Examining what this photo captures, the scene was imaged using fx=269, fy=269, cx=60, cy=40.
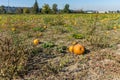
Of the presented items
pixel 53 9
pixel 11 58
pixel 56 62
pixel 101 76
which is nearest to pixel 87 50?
pixel 56 62

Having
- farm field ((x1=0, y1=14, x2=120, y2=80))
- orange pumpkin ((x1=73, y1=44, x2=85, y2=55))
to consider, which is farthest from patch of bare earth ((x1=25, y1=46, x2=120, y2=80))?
orange pumpkin ((x1=73, y1=44, x2=85, y2=55))

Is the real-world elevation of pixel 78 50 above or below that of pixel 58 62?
above

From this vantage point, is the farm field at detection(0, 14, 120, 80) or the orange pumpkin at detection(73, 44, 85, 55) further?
the orange pumpkin at detection(73, 44, 85, 55)

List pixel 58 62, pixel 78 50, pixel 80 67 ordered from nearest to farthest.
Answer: pixel 80 67 → pixel 58 62 → pixel 78 50

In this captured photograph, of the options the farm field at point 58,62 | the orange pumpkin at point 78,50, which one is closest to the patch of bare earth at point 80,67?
the farm field at point 58,62


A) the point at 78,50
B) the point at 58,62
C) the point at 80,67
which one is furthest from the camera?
the point at 78,50

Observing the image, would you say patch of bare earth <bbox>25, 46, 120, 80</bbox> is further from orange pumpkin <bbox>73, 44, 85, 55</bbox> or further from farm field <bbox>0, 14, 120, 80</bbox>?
orange pumpkin <bbox>73, 44, 85, 55</bbox>

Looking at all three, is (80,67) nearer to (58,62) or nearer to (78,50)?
(58,62)

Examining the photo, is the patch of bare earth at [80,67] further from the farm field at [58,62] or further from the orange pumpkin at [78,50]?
the orange pumpkin at [78,50]

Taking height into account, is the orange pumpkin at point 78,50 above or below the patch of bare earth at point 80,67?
above

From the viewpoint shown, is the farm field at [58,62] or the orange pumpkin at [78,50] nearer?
the farm field at [58,62]

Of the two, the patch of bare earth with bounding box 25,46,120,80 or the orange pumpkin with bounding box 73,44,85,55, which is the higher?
the orange pumpkin with bounding box 73,44,85,55

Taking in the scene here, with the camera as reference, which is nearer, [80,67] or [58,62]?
[80,67]

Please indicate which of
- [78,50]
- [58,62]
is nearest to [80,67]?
[58,62]
